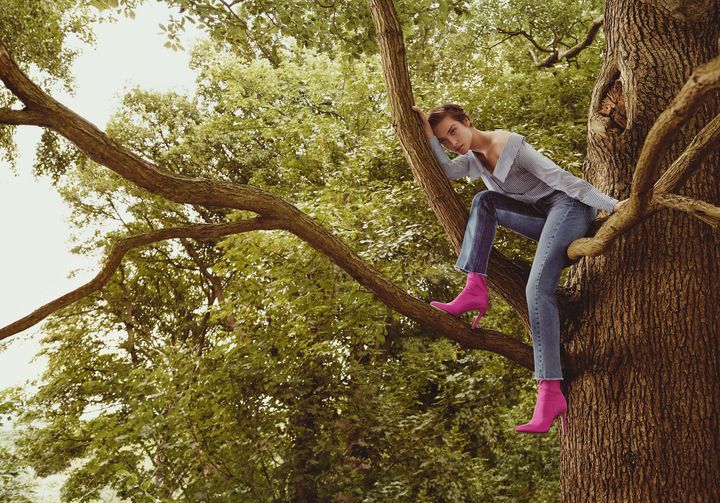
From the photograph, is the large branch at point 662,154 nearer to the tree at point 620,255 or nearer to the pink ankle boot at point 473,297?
the tree at point 620,255

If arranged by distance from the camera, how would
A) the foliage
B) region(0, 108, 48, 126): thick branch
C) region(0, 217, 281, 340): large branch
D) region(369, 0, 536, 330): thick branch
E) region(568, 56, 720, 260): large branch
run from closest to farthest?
region(568, 56, 720, 260): large branch < region(0, 108, 48, 126): thick branch < region(0, 217, 281, 340): large branch < region(369, 0, 536, 330): thick branch < the foliage

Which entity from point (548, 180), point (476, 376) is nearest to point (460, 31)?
point (476, 376)

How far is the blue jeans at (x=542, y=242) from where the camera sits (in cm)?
250

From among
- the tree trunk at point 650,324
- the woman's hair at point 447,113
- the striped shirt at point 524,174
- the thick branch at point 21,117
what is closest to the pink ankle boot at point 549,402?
the tree trunk at point 650,324

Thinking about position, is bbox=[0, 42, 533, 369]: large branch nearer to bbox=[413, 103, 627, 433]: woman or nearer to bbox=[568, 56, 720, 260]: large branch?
bbox=[413, 103, 627, 433]: woman

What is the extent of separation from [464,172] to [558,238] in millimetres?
612

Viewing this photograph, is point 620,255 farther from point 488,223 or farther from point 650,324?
point 488,223

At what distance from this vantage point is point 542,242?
2586 mm

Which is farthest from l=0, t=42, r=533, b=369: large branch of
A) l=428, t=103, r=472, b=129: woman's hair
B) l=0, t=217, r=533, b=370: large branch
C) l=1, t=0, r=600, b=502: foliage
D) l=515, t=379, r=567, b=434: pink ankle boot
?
l=1, t=0, r=600, b=502: foliage

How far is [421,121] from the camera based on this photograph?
2793mm

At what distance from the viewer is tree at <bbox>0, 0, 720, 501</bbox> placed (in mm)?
2123

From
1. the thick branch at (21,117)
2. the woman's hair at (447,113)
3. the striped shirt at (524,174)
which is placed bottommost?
the thick branch at (21,117)

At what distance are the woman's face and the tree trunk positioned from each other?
2.15 ft

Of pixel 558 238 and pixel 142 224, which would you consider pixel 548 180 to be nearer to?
pixel 558 238
